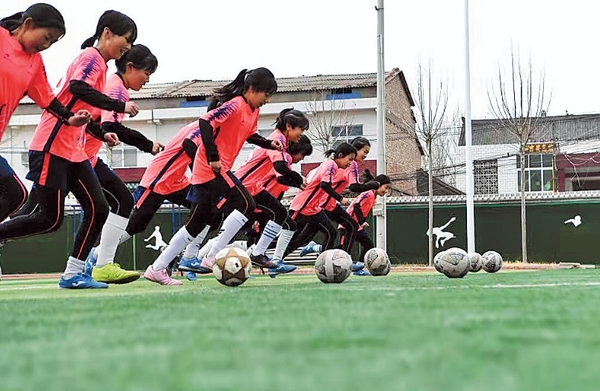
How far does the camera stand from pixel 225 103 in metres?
8.08

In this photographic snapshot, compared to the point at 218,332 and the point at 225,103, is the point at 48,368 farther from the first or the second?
the point at 225,103

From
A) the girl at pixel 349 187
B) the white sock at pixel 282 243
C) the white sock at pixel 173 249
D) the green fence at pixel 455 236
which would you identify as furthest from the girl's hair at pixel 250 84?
the green fence at pixel 455 236

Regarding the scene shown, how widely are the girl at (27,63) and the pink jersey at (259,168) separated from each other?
403 centimetres

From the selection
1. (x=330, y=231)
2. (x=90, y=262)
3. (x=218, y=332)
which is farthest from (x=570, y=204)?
(x=218, y=332)

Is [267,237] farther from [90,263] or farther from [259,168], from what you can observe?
[90,263]

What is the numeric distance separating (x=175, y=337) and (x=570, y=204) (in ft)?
62.1

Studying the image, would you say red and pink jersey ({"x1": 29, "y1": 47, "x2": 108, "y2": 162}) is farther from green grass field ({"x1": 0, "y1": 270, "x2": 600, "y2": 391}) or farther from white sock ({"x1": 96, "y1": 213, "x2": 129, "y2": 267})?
green grass field ({"x1": 0, "y1": 270, "x2": 600, "y2": 391})

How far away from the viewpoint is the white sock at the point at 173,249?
774cm

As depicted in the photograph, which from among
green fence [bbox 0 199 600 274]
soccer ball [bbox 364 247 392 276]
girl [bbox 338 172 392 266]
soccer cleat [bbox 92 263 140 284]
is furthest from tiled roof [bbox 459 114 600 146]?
soccer cleat [bbox 92 263 140 284]

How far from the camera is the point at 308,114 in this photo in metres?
35.4

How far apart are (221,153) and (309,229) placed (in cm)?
392

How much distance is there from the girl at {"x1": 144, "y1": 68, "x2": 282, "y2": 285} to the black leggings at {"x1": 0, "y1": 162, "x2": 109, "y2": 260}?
1.09 m

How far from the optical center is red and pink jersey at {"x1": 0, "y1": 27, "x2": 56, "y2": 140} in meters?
5.89

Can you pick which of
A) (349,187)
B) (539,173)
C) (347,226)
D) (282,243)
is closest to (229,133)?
(282,243)
